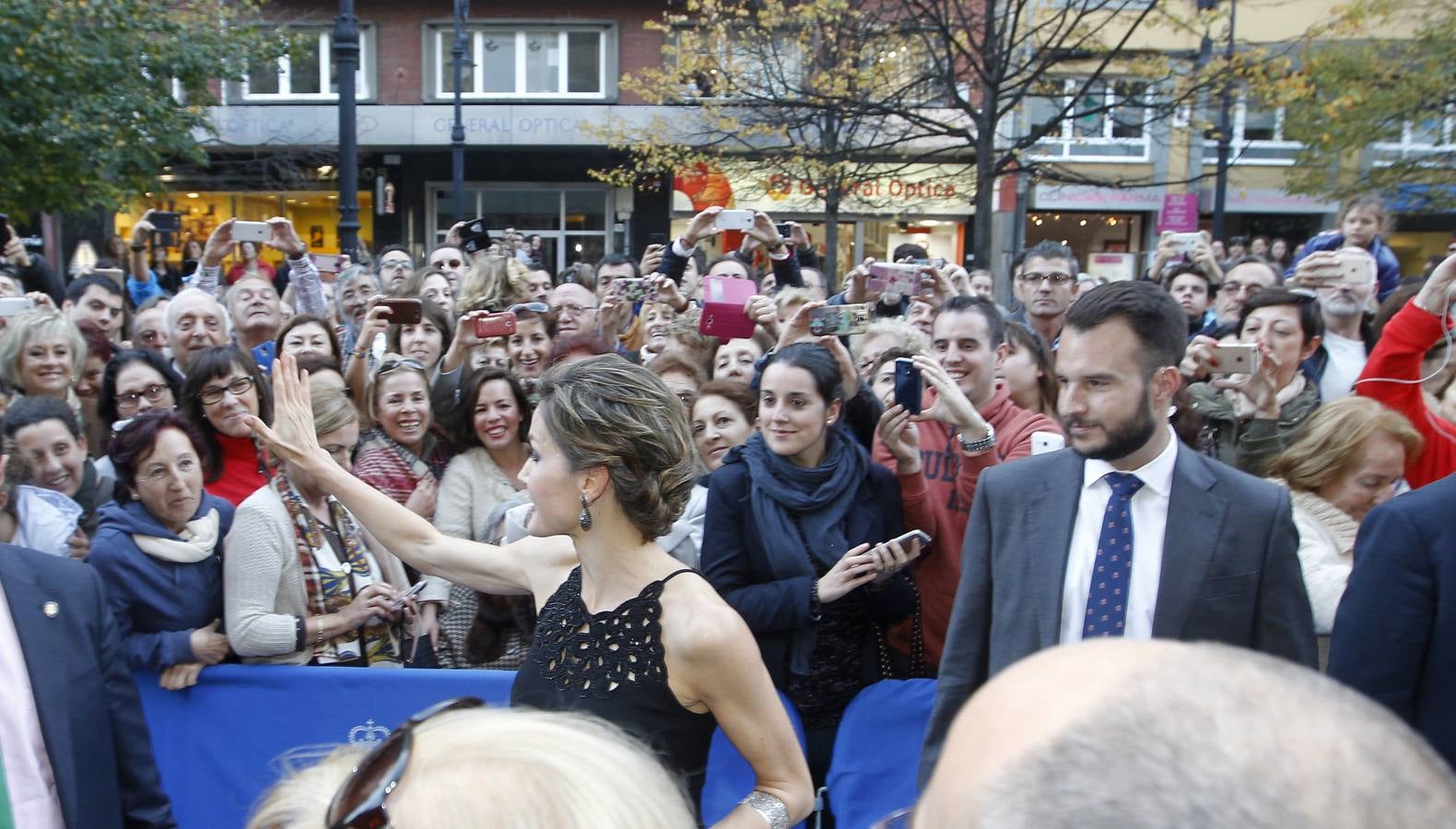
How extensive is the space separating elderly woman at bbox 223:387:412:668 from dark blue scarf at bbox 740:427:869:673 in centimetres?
141

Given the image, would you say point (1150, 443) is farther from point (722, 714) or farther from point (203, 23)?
point (203, 23)

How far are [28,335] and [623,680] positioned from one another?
14.8 feet

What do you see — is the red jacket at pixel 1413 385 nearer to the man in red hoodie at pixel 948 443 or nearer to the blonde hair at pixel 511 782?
the man in red hoodie at pixel 948 443

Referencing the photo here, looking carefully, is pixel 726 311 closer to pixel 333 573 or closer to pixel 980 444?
pixel 980 444

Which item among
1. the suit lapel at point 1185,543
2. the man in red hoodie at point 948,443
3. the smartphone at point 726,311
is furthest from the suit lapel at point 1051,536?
the smartphone at point 726,311

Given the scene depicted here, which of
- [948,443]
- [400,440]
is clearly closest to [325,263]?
[400,440]

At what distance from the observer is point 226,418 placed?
15.0 feet

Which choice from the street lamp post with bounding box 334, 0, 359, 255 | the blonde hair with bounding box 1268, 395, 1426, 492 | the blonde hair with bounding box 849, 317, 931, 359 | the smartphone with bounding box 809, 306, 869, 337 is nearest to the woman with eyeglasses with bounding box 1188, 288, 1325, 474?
the blonde hair with bounding box 1268, 395, 1426, 492

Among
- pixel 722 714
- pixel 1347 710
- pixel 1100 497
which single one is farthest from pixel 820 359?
pixel 1347 710

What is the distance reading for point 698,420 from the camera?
190 inches

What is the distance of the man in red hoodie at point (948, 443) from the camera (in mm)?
4078

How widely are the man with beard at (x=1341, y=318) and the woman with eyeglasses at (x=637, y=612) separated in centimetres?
407

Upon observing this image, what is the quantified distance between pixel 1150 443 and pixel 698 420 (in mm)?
2314

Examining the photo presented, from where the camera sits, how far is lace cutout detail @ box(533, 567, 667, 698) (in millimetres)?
2398
